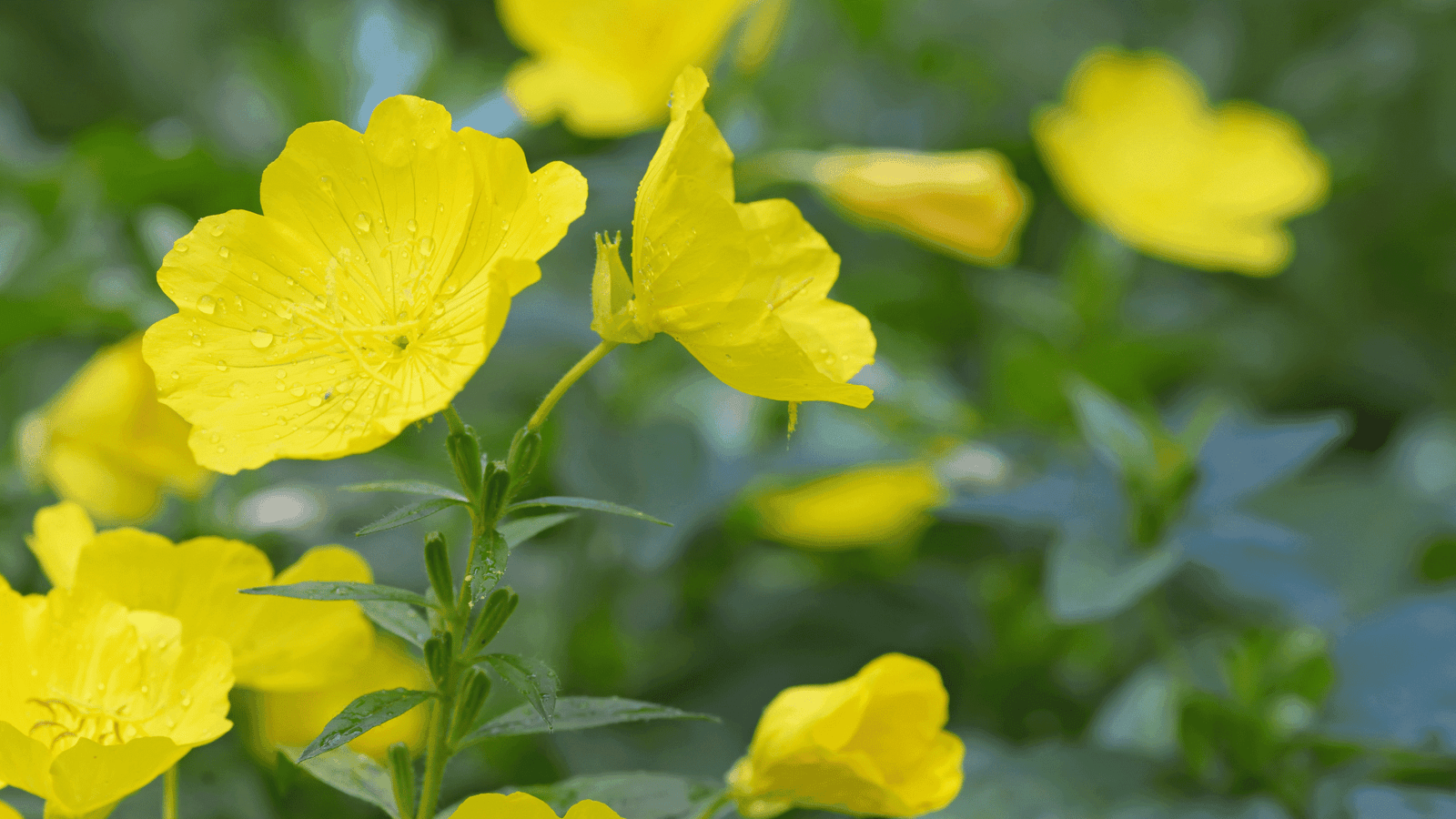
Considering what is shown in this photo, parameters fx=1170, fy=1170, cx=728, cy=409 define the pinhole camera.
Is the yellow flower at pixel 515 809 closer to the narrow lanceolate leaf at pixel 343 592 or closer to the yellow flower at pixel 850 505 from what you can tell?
the narrow lanceolate leaf at pixel 343 592

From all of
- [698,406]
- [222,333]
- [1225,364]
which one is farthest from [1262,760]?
[1225,364]

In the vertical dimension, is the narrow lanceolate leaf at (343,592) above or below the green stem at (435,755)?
above

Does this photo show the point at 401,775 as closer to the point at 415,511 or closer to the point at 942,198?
the point at 415,511

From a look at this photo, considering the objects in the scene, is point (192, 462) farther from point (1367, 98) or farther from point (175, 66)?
point (1367, 98)

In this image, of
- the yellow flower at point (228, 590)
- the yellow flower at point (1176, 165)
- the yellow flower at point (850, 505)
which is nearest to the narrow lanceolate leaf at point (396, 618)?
the yellow flower at point (228, 590)

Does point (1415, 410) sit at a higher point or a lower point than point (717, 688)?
lower

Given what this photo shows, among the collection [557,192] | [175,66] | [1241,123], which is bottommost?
[1241,123]
